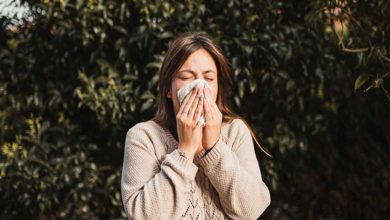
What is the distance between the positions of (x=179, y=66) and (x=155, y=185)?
17.3 inches

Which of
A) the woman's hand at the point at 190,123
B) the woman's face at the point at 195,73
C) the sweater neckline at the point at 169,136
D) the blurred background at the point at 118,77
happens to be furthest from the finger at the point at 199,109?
the blurred background at the point at 118,77

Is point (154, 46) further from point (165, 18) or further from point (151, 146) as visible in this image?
point (151, 146)

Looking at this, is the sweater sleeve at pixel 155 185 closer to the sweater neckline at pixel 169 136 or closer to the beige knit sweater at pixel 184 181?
the beige knit sweater at pixel 184 181

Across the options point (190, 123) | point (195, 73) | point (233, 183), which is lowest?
point (233, 183)

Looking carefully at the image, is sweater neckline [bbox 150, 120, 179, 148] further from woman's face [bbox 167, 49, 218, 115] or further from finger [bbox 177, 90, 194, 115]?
finger [bbox 177, 90, 194, 115]

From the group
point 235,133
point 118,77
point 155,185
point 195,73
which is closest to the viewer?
point 155,185

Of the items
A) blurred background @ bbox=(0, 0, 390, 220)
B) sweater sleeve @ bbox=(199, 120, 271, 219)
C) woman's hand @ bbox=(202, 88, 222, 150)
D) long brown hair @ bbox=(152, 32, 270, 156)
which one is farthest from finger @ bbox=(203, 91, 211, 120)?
blurred background @ bbox=(0, 0, 390, 220)

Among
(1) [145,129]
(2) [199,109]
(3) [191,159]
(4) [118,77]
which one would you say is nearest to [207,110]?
(2) [199,109]

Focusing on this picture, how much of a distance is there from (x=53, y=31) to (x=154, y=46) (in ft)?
2.11

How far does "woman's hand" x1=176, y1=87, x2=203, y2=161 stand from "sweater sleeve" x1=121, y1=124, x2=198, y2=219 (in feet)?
0.12

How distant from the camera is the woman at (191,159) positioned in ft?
7.26

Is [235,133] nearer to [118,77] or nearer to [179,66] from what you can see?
[179,66]

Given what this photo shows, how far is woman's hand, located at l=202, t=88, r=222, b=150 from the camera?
225 centimetres

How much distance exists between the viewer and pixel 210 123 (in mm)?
2250
